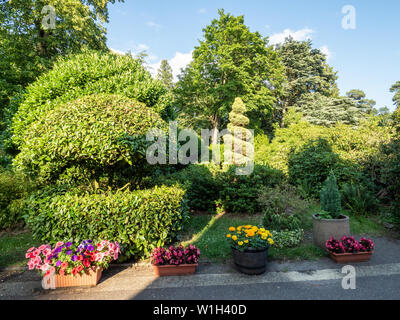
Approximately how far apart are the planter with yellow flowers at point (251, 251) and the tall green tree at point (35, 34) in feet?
36.9

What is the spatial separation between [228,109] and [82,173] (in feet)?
54.7

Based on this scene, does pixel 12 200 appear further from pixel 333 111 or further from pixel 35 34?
pixel 333 111

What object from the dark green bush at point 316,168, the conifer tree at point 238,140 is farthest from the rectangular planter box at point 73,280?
the conifer tree at point 238,140

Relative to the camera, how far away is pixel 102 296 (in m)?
2.93

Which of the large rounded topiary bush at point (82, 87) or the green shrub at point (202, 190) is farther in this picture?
the green shrub at point (202, 190)

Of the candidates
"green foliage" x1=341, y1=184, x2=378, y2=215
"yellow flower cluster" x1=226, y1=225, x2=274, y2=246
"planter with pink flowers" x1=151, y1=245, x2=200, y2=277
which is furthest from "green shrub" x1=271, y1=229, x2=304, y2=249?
"green foliage" x1=341, y1=184, x2=378, y2=215

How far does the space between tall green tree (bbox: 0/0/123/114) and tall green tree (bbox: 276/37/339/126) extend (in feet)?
62.8

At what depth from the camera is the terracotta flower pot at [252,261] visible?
11.0 feet

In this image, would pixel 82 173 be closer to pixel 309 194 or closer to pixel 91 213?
pixel 91 213

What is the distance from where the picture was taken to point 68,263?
3096 mm

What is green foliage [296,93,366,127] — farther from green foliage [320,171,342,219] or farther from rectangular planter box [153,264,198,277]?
rectangular planter box [153,264,198,277]

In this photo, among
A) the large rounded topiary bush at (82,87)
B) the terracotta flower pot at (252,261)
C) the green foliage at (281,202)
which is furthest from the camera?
the green foliage at (281,202)

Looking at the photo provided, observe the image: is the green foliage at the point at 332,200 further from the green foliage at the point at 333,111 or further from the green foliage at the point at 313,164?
the green foliage at the point at 333,111
